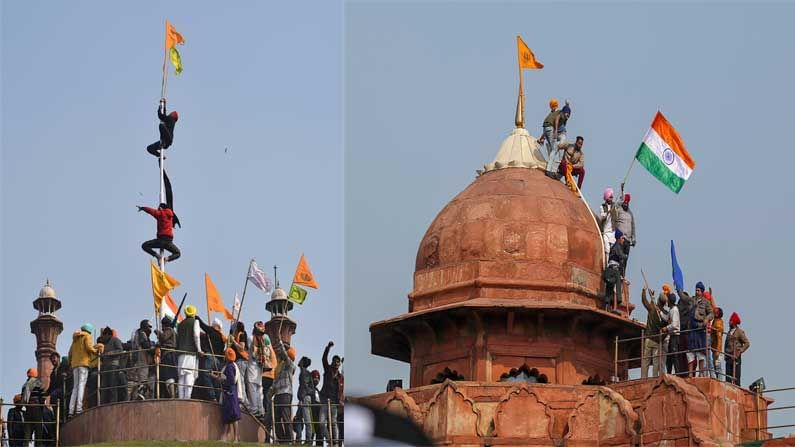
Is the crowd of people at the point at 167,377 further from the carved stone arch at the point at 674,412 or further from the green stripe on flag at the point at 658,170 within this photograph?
the green stripe on flag at the point at 658,170

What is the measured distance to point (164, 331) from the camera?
23.4m

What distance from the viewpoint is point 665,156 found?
2727cm

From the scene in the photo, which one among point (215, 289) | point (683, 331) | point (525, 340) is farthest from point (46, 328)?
point (683, 331)

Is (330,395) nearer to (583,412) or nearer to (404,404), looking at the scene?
(404,404)

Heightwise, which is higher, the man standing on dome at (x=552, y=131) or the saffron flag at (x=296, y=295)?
the man standing on dome at (x=552, y=131)

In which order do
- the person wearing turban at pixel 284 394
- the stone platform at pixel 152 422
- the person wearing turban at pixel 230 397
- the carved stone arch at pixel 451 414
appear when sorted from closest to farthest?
the stone platform at pixel 152 422
the person wearing turban at pixel 230 397
the carved stone arch at pixel 451 414
the person wearing turban at pixel 284 394

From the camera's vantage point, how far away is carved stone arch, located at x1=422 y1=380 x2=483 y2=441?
Result: 23516 millimetres

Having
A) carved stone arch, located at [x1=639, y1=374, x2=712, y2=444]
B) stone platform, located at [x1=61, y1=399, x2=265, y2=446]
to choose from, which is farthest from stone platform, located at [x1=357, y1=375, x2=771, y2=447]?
stone platform, located at [x1=61, y1=399, x2=265, y2=446]

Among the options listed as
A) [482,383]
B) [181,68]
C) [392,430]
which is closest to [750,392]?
[482,383]

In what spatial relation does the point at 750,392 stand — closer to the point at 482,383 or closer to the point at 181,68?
the point at 482,383

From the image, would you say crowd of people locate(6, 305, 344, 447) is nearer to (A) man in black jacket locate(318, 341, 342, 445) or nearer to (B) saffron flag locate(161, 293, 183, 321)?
(A) man in black jacket locate(318, 341, 342, 445)

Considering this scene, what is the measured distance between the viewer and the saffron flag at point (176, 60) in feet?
100

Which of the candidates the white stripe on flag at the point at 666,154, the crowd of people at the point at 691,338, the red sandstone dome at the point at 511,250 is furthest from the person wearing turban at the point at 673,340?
the white stripe on flag at the point at 666,154

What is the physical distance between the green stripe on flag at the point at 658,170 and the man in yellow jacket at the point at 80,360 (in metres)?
9.45
